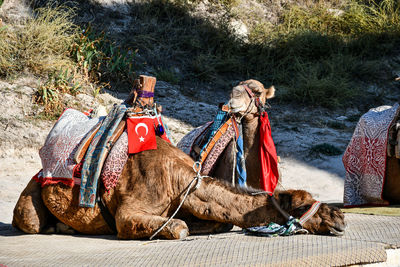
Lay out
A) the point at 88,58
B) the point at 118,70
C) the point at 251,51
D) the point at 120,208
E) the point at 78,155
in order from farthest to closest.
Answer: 1. the point at 251,51
2. the point at 118,70
3. the point at 88,58
4. the point at 78,155
5. the point at 120,208

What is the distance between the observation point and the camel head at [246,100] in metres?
5.06

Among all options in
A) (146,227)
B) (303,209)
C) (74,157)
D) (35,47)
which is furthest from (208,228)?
(35,47)

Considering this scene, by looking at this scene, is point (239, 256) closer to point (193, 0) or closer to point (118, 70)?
point (118, 70)

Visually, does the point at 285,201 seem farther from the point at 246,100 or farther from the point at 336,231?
the point at 246,100

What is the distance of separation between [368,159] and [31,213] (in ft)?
11.2

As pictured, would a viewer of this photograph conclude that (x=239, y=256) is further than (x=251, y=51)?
No

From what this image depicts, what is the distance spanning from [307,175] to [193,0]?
25.7ft

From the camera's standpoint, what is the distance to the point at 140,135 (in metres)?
4.30

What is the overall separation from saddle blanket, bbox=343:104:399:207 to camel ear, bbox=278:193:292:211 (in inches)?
92.1

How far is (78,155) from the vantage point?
172 inches

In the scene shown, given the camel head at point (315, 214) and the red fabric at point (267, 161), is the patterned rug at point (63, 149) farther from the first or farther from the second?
the camel head at point (315, 214)

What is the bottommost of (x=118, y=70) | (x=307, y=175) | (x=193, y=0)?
(x=307, y=175)

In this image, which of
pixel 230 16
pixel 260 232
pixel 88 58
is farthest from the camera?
pixel 230 16

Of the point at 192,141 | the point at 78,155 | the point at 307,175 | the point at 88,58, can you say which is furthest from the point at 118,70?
the point at 78,155
